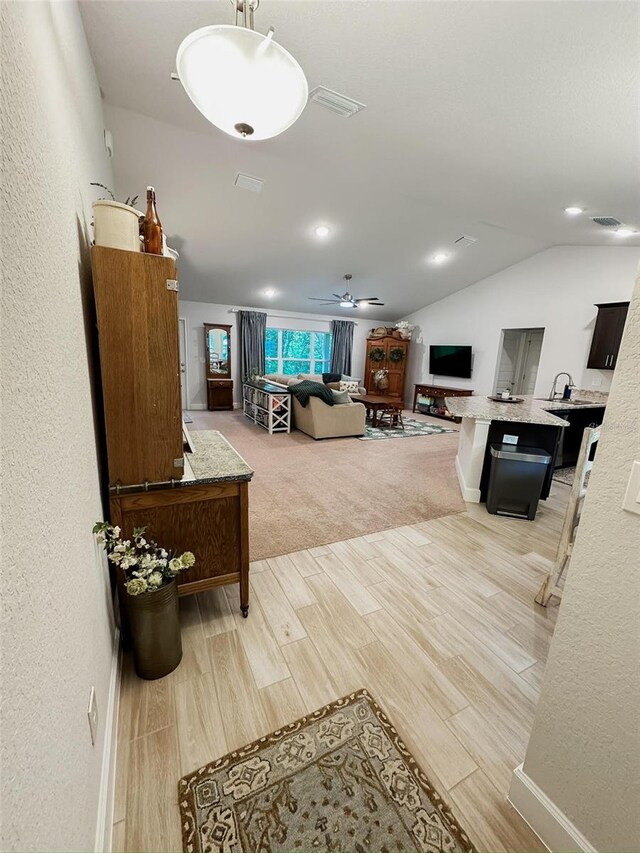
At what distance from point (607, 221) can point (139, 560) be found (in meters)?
5.77

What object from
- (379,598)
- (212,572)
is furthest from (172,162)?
(379,598)

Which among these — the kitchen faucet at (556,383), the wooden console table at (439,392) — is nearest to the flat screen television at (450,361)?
the wooden console table at (439,392)

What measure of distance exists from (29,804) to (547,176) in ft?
15.3

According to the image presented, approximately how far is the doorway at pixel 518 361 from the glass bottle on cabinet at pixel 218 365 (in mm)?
5731

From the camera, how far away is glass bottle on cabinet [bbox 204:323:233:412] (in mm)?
7262

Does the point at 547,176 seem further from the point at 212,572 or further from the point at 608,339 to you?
the point at 212,572

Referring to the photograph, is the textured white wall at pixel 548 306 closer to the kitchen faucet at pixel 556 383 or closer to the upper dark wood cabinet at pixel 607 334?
the kitchen faucet at pixel 556 383

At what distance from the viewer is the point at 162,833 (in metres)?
0.98

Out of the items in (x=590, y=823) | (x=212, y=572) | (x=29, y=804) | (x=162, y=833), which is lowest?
(x=162, y=833)

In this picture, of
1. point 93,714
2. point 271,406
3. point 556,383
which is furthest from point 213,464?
point 556,383

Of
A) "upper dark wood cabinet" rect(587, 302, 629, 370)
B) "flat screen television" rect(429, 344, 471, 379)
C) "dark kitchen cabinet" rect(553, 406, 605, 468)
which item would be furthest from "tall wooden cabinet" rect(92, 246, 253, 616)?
"flat screen television" rect(429, 344, 471, 379)

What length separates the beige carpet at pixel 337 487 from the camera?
2.69 m

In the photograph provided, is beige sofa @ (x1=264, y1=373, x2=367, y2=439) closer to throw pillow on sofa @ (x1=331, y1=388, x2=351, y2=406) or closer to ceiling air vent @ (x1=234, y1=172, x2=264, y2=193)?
throw pillow on sofa @ (x1=331, y1=388, x2=351, y2=406)

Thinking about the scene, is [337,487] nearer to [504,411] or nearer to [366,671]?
Result: [504,411]
